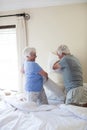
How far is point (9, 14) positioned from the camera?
3939mm

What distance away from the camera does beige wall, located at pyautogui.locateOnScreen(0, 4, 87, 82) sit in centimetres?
350

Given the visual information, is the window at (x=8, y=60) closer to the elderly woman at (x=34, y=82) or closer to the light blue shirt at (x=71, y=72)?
the elderly woman at (x=34, y=82)

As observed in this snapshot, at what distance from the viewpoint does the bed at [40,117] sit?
1.96 meters

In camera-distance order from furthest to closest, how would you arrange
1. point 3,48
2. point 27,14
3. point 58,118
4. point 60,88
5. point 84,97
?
point 3,48 < point 27,14 < point 60,88 < point 84,97 < point 58,118

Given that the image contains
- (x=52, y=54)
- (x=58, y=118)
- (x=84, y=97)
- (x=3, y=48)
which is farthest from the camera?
(x=3, y=48)

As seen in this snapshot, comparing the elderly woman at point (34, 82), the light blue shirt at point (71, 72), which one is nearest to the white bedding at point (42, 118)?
the elderly woman at point (34, 82)

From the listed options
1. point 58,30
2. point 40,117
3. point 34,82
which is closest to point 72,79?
point 34,82

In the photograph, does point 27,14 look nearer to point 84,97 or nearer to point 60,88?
point 60,88

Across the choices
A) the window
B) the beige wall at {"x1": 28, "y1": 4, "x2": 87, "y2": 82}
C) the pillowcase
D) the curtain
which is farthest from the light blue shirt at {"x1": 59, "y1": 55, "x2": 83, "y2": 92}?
the window

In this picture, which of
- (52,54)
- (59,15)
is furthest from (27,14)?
(52,54)

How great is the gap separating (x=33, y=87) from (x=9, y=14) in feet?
5.89

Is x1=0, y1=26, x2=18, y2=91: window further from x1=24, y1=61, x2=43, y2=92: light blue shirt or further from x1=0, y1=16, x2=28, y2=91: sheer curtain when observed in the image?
x1=24, y1=61, x2=43, y2=92: light blue shirt

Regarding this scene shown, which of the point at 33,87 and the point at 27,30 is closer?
the point at 33,87

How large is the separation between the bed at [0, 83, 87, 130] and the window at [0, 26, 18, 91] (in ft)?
4.81
